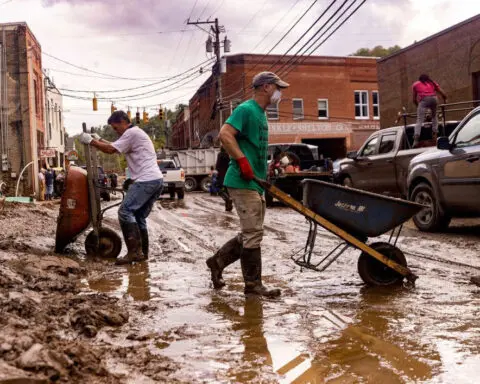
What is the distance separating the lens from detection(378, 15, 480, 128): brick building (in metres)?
22.5

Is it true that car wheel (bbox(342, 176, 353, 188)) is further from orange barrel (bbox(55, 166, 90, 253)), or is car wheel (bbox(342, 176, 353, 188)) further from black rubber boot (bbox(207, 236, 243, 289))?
black rubber boot (bbox(207, 236, 243, 289))

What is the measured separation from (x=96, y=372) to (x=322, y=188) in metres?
3.04

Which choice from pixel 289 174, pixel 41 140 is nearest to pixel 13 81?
pixel 41 140

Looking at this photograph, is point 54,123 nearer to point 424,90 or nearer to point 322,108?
point 322,108

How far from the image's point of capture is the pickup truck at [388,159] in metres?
13.2

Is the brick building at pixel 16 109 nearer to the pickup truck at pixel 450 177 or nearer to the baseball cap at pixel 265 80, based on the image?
the pickup truck at pixel 450 177

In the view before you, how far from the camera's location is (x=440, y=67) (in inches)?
955

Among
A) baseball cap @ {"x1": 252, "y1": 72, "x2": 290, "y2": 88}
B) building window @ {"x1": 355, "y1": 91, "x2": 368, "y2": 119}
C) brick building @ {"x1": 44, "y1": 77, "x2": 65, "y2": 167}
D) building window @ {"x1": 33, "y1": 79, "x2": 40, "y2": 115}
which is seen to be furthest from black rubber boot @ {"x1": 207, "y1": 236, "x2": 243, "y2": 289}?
building window @ {"x1": 355, "y1": 91, "x2": 368, "y2": 119}

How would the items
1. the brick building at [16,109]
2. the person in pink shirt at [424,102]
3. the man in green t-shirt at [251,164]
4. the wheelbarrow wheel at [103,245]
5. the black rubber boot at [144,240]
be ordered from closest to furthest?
the man in green t-shirt at [251,164], the black rubber boot at [144,240], the wheelbarrow wheel at [103,245], the person in pink shirt at [424,102], the brick building at [16,109]

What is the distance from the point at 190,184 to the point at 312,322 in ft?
104

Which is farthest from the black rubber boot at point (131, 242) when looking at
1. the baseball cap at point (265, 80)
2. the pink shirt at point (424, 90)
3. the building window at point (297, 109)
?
the building window at point (297, 109)

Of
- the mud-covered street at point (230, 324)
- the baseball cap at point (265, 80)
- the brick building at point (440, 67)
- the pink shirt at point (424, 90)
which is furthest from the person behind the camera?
the brick building at point (440, 67)

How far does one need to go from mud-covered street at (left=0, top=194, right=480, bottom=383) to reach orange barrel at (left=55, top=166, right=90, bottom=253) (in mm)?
430

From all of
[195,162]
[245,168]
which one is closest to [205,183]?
[195,162]
